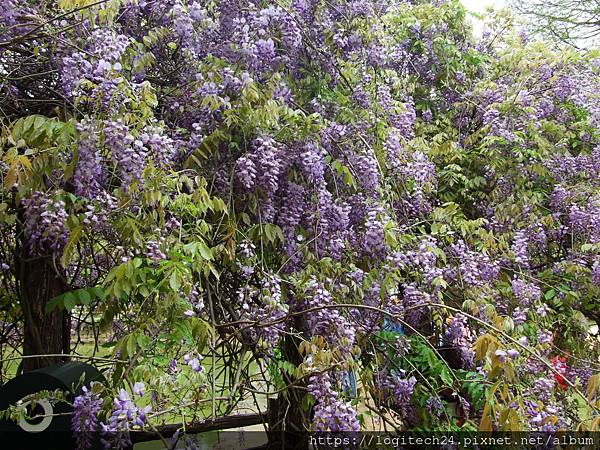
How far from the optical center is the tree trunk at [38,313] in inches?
109

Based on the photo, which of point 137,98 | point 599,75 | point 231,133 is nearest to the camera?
point 137,98

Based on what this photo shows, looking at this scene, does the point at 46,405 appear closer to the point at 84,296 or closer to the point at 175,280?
the point at 84,296

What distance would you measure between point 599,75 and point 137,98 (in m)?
3.83

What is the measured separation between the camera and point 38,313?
281 cm

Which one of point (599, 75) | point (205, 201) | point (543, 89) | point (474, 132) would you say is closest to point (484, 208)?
point (474, 132)

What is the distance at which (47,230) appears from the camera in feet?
6.36

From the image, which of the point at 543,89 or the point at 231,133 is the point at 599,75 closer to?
the point at 543,89

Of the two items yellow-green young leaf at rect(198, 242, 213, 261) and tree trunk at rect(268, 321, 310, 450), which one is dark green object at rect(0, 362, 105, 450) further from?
tree trunk at rect(268, 321, 310, 450)

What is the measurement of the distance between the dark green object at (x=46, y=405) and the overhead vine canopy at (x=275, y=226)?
11 centimetres

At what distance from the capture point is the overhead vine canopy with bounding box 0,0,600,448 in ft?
6.34

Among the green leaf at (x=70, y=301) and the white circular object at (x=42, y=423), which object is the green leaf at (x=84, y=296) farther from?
the white circular object at (x=42, y=423)

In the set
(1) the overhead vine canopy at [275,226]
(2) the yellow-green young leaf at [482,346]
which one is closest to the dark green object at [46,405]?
(1) the overhead vine canopy at [275,226]

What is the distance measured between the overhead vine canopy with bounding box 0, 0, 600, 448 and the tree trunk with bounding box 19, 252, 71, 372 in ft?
0.03

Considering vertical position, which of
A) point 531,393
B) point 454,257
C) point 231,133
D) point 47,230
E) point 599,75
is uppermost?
point 599,75
